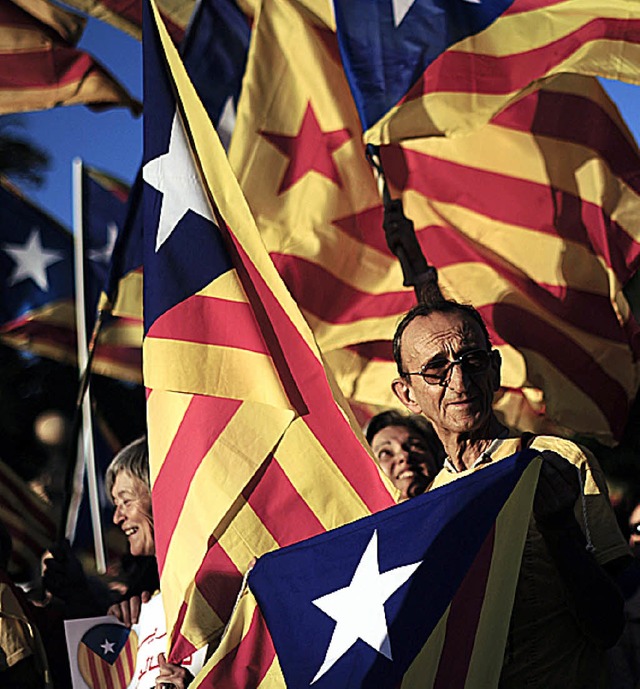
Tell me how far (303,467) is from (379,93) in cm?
179

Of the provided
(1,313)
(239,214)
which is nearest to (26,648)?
(239,214)

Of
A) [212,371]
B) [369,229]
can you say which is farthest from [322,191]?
[212,371]

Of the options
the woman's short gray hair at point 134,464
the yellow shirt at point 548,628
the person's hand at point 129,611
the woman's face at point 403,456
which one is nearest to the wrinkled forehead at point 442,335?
the yellow shirt at point 548,628

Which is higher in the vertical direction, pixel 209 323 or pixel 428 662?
pixel 209 323

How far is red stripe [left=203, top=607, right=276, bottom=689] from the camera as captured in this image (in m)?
2.54

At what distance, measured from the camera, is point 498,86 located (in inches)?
167

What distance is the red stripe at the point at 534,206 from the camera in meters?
5.09

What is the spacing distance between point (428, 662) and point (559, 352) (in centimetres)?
287

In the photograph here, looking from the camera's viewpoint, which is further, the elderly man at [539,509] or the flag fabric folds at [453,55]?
the flag fabric folds at [453,55]

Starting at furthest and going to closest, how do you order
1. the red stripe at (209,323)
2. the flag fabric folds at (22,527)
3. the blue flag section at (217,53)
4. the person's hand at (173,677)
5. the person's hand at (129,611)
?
the flag fabric folds at (22,527) → the blue flag section at (217,53) → the person's hand at (129,611) → the red stripe at (209,323) → the person's hand at (173,677)

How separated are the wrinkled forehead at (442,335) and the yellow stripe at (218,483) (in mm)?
636

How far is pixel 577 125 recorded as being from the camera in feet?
17.3

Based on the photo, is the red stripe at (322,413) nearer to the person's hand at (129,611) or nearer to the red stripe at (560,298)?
the person's hand at (129,611)

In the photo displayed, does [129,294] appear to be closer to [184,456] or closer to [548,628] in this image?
[184,456]
